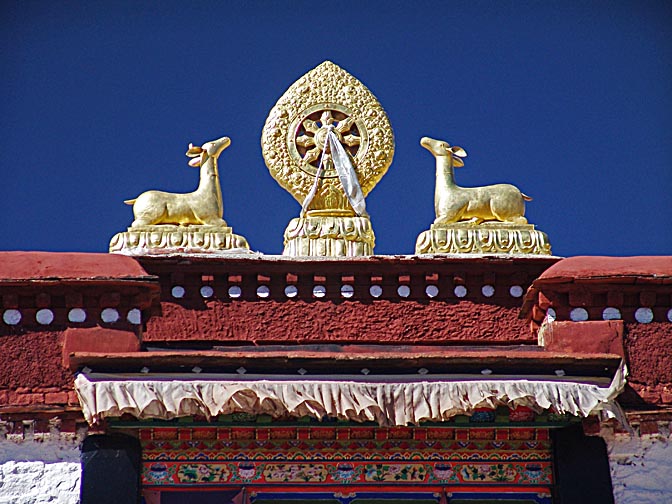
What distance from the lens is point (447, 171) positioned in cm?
1230

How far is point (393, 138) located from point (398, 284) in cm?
179

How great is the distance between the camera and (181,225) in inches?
468

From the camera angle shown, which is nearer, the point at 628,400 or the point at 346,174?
the point at 628,400

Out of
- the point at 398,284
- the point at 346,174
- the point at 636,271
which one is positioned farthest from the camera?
the point at 346,174

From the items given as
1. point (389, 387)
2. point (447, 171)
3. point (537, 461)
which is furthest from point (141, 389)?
point (447, 171)

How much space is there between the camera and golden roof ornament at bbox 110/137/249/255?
11.6 metres

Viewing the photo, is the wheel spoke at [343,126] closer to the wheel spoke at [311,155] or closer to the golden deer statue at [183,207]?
the wheel spoke at [311,155]

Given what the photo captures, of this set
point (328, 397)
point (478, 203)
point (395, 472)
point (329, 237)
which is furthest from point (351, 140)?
point (328, 397)

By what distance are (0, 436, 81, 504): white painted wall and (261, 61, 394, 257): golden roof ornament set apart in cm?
317

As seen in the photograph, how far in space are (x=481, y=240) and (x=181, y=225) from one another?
2098mm

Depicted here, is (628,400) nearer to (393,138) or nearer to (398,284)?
(398,284)

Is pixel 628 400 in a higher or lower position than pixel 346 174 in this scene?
lower

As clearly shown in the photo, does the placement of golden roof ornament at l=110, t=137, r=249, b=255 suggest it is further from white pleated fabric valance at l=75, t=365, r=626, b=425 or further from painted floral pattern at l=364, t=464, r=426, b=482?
painted floral pattern at l=364, t=464, r=426, b=482

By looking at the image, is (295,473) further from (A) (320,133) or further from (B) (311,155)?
(A) (320,133)
